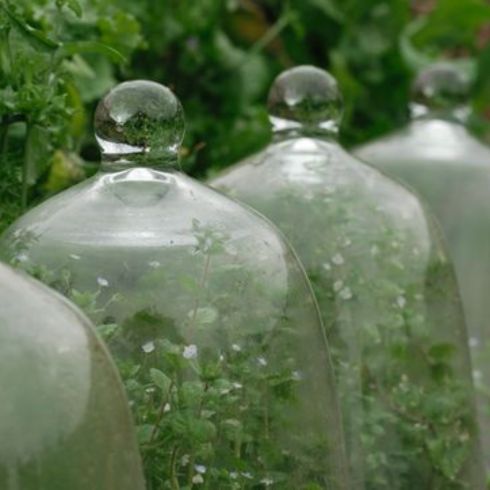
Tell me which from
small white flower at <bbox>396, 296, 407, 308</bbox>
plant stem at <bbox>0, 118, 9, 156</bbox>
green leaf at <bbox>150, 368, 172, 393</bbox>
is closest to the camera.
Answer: green leaf at <bbox>150, 368, 172, 393</bbox>

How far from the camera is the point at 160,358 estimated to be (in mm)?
1252

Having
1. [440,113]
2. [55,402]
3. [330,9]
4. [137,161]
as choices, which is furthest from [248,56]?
[55,402]

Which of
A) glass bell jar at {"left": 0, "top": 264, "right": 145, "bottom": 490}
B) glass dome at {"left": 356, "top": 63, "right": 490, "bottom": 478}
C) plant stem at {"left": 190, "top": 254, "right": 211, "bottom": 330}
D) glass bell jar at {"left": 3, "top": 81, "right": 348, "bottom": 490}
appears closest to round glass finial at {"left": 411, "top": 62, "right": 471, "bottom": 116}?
glass dome at {"left": 356, "top": 63, "right": 490, "bottom": 478}

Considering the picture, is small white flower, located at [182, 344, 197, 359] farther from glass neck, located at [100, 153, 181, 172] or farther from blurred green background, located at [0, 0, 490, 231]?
blurred green background, located at [0, 0, 490, 231]

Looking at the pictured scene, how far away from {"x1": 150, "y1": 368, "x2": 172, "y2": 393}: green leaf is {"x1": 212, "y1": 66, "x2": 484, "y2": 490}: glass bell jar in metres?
0.45

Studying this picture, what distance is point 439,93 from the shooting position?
2.67 metres

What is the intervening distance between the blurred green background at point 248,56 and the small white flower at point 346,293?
350 mm

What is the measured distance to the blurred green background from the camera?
6.47ft

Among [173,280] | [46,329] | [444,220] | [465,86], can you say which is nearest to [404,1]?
[465,86]

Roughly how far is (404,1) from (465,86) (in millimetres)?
955

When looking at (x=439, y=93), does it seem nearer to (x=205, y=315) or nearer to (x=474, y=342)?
(x=474, y=342)

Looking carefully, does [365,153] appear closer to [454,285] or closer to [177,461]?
[454,285]

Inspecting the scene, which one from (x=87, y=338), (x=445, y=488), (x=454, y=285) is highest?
(x=87, y=338)

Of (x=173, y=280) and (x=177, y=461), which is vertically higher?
(x=173, y=280)
